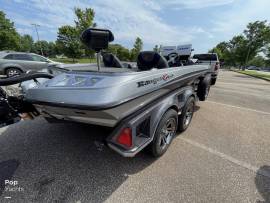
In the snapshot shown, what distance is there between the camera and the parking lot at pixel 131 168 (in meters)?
1.98

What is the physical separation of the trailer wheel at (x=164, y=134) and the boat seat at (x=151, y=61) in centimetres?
90

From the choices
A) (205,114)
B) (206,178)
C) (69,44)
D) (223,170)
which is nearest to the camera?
(206,178)

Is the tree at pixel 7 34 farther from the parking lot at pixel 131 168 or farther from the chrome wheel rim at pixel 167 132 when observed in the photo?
the chrome wheel rim at pixel 167 132

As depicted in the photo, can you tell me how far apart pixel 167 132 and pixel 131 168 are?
2.76 feet

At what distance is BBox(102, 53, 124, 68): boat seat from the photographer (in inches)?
140

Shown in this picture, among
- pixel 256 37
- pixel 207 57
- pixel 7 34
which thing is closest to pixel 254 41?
pixel 256 37

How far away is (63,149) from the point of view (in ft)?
9.27

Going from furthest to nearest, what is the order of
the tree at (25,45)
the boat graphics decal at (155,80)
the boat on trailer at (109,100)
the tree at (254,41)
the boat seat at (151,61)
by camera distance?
the tree at (25,45) → the tree at (254,41) → the boat seat at (151,61) → the boat graphics decal at (155,80) → the boat on trailer at (109,100)

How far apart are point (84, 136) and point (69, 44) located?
27.5 metres

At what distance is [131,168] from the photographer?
2420mm

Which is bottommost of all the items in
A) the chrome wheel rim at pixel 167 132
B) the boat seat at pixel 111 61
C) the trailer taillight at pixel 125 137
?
the chrome wheel rim at pixel 167 132

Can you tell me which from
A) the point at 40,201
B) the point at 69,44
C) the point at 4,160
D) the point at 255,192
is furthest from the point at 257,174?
the point at 69,44

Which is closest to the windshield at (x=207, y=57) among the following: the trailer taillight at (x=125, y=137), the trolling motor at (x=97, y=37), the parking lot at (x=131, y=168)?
the parking lot at (x=131, y=168)

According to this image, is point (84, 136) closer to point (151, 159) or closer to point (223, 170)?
point (151, 159)
